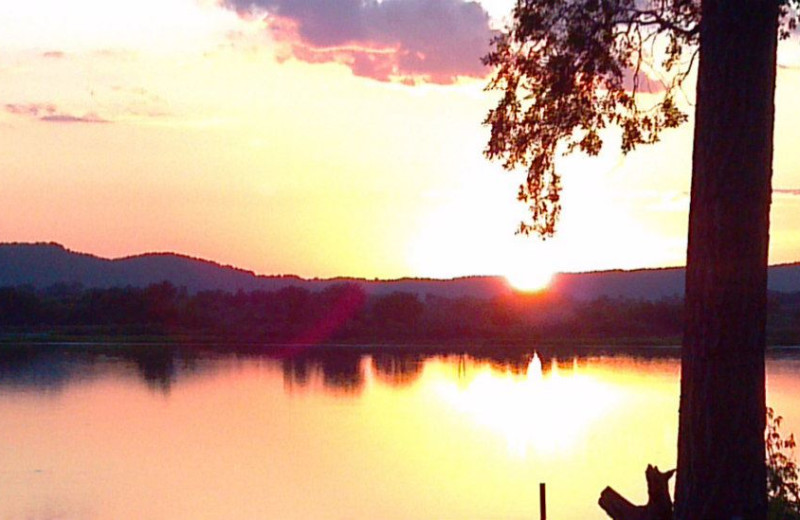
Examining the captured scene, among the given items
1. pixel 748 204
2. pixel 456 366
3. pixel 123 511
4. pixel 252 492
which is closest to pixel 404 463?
pixel 252 492

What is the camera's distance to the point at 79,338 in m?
68.9

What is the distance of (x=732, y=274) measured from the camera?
212 inches

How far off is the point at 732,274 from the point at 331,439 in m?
21.4

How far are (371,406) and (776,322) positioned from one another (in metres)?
44.7

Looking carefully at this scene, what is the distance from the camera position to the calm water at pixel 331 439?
62.2 ft

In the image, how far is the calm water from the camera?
19.0 metres

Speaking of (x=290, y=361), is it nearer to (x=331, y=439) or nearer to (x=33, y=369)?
(x=33, y=369)

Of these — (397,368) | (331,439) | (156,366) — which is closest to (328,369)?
(397,368)

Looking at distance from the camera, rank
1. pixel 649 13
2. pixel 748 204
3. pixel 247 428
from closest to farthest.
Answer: pixel 748 204, pixel 649 13, pixel 247 428

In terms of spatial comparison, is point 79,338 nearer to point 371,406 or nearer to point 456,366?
point 456,366

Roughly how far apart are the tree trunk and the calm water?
1215cm

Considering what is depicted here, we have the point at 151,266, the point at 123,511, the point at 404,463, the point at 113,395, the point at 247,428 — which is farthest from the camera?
the point at 151,266

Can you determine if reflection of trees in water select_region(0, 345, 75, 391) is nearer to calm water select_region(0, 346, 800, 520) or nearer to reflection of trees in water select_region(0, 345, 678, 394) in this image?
reflection of trees in water select_region(0, 345, 678, 394)

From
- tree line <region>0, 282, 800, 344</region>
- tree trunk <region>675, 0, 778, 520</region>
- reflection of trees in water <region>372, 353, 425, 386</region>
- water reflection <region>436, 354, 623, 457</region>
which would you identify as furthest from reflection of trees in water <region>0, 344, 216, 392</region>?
tree trunk <region>675, 0, 778, 520</region>
